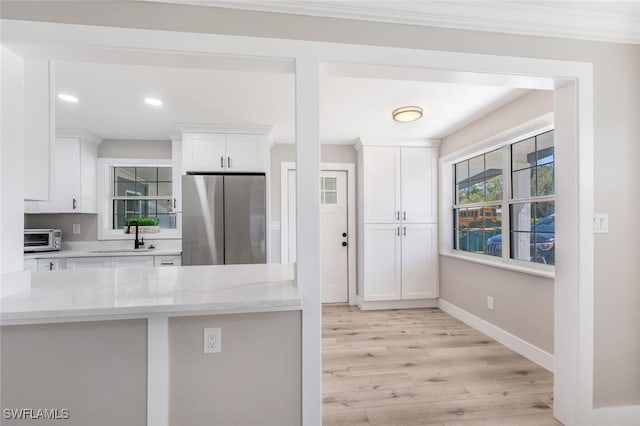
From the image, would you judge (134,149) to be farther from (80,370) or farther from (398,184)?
(398,184)

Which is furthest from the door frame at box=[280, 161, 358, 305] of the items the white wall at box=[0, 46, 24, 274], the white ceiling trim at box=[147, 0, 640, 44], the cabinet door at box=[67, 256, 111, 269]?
the white wall at box=[0, 46, 24, 274]

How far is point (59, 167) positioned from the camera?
11.3ft

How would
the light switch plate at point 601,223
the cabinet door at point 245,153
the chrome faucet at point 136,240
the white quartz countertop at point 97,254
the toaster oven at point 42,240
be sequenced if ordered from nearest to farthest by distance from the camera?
the light switch plate at point 601,223 < the white quartz countertop at point 97,254 < the toaster oven at point 42,240 < the cabinet door at point 245,153 < the chrome faucet at point 136,240

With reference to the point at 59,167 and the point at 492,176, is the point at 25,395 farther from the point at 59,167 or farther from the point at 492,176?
the point at 492,176

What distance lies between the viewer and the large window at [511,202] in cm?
247

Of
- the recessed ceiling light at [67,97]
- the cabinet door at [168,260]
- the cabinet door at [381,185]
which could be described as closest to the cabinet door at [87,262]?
the cabinet door at [168,260]

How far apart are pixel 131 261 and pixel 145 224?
1.96 feet

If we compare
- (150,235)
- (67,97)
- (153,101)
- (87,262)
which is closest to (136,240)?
(150,235)

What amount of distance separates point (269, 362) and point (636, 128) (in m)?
2.46

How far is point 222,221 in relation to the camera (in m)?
3.20

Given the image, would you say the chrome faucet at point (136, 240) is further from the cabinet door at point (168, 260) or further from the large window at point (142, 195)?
the cabinet door at point (168, 260)

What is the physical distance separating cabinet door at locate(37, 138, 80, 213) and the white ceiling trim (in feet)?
10.2

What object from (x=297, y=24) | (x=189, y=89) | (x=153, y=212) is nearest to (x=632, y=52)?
(x=297, y=24)

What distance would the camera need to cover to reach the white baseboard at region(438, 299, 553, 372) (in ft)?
7.79
